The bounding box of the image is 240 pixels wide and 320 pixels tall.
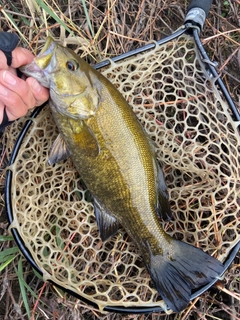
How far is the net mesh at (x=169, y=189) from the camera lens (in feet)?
7.38

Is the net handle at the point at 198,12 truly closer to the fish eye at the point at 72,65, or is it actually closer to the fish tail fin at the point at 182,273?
the fish eye at the point at 72,65

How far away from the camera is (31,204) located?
7.38 feet

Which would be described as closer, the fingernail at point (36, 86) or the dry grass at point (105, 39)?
the fingernail at point (36, 86)

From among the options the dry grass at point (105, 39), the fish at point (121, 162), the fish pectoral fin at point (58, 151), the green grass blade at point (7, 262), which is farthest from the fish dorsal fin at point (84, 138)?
the green grass blade at point (7, 262)

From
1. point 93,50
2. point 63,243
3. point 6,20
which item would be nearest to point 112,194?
point 63,243

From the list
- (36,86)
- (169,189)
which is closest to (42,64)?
(36,86)

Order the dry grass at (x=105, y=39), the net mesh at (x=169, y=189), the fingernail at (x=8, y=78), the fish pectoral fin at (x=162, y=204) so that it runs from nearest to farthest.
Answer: the fingernail at (x=8, y=78)
the fish pectoral fin at (x=162, y=204)
the net mesh at (x=169, y=189)
the dry grass at (x=105, y=39)

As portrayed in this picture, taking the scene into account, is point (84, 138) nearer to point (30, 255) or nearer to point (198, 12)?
point (30, 255)

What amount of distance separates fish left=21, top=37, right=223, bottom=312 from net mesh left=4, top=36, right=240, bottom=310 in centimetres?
19

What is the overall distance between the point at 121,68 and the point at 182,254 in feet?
3.83

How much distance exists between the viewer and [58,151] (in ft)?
7.32

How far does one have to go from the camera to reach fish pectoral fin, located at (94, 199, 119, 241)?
2.22 metres

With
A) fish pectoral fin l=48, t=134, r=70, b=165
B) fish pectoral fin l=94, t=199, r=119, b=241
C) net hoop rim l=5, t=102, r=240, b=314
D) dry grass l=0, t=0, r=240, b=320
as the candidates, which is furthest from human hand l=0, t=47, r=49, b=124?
fish pectoral fin l=94, t=199, r=119, b=241

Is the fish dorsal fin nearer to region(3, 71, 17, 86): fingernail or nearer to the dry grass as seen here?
region(3, 71, 17, 86): fingernail
